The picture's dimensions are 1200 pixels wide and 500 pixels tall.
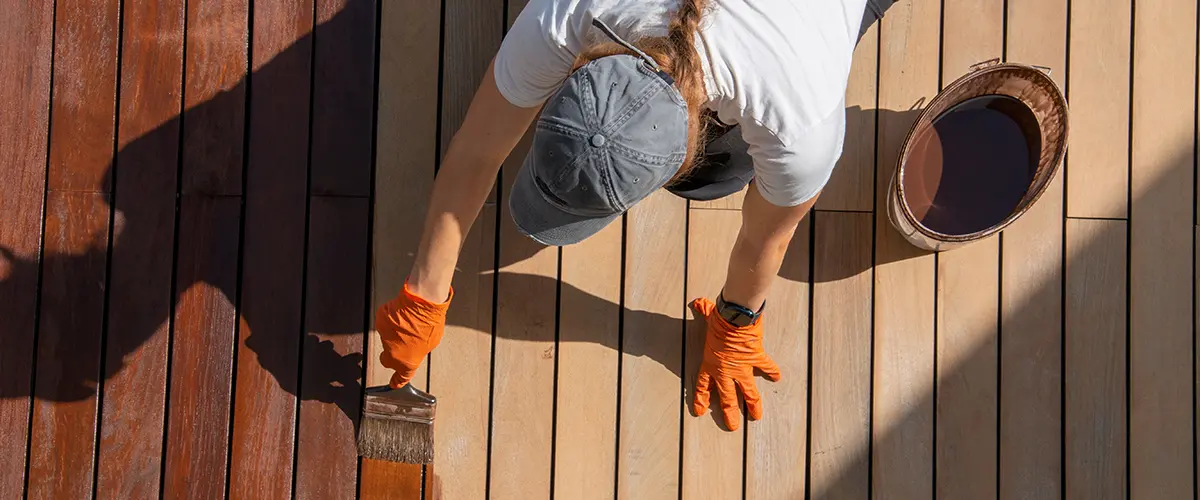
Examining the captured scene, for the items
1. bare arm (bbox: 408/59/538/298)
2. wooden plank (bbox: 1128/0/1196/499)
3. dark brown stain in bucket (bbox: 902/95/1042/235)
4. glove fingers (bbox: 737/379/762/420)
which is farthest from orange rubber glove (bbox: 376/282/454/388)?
wooden plank (bbox: 1128/0/1196/499)

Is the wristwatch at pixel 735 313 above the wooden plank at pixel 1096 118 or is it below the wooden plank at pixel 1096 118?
below

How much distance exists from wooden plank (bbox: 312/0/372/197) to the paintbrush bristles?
54 centimetres

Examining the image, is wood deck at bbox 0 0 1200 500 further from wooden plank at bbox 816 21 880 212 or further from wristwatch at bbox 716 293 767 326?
wristwatch at bbox 716 293 767 326

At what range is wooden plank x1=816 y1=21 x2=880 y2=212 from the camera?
174cm

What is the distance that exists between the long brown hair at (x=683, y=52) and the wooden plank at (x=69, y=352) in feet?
4.81

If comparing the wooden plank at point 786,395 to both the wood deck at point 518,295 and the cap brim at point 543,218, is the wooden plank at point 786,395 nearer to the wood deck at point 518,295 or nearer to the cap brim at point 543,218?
the wood deck at point 518,295

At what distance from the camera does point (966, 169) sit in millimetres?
1701

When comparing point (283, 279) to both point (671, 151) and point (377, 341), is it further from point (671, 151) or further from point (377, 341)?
point (671, 151)

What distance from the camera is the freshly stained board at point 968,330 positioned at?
173 cm

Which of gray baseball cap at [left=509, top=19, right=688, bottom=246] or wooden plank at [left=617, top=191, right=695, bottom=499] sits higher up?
gray baseball cap at [left=509, top=19, right=688, bottom=246]

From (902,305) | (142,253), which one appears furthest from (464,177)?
(902,305)

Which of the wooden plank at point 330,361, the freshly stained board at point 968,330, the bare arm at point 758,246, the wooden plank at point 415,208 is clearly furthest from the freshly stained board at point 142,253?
the freshly stained board at point 968,330

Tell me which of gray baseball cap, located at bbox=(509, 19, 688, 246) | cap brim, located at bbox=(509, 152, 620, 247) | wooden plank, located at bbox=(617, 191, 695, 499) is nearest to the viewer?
gray baseball cap, located at bbox=(509, 19, 688, 246)

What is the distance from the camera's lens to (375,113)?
68.4 inches
